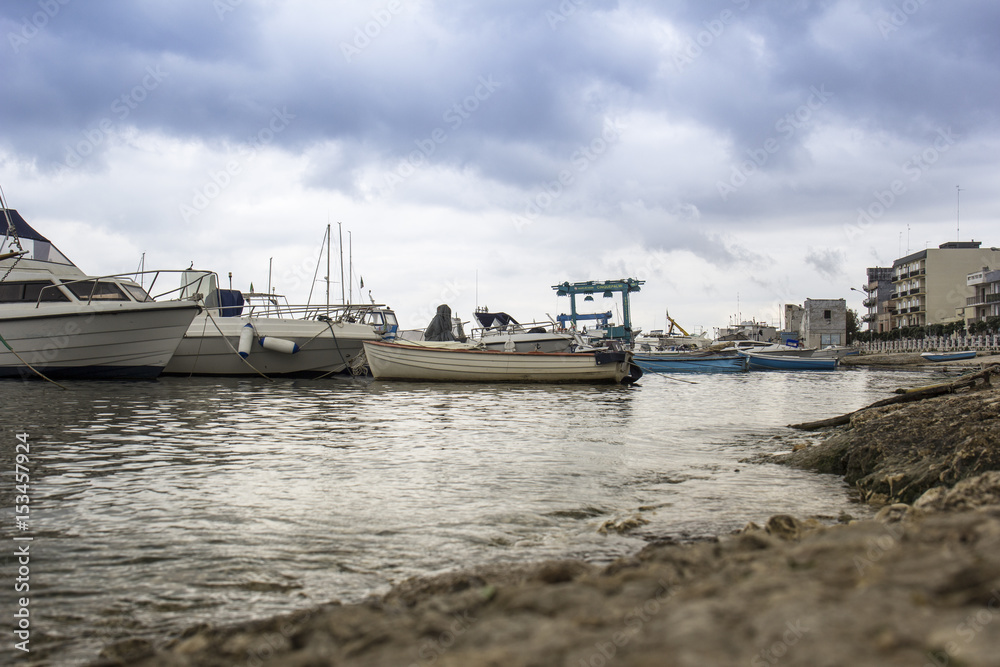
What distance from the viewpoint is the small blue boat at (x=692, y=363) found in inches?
1388

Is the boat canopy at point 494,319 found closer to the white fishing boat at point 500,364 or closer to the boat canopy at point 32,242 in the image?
the white fishing boat at point 500,364

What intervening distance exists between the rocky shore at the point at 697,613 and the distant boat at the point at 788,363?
124ft

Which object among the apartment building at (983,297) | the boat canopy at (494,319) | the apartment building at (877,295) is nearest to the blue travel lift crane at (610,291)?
the boat canopy at (494,319)

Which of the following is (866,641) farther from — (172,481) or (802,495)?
(172,481)

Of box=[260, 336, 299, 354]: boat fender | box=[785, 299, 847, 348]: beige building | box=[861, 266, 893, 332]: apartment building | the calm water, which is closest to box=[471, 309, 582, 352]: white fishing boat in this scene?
box=[260, 336, 299, 354]: boat fender

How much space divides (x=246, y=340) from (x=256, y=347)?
68cm

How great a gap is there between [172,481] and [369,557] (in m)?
3.14

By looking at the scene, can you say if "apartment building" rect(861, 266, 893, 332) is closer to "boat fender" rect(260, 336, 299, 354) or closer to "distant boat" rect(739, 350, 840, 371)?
"distant boat" rect(739, 350, 840, 371)

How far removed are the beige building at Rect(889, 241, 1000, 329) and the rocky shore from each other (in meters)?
97.8

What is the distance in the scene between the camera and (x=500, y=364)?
22.9 meters

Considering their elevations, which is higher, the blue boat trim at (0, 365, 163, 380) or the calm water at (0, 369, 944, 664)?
the blue boat trim at (0, 365, 163, 380)

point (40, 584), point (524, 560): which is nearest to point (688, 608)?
point (524, 560)

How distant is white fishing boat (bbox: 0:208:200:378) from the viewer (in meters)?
19.3

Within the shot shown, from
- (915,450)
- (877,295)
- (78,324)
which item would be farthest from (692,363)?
(877,295)
